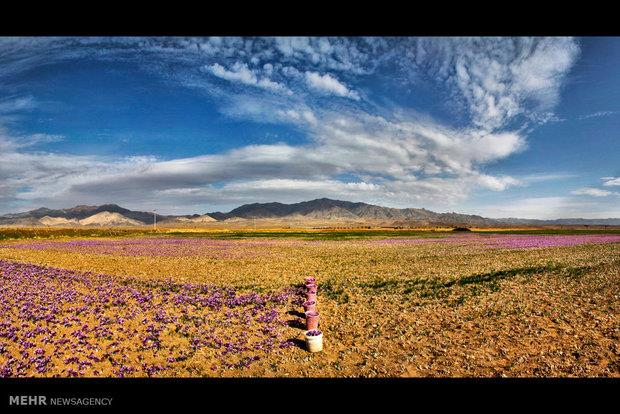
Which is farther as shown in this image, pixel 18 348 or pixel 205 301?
pixel 205 301

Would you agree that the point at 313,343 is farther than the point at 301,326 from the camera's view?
No

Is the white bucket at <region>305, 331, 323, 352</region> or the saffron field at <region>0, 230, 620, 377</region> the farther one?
the white bucket at <region>305, 331, 323, 352</region>

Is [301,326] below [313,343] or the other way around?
below

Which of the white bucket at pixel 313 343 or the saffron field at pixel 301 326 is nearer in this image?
the saffron field at pixel 301 326
